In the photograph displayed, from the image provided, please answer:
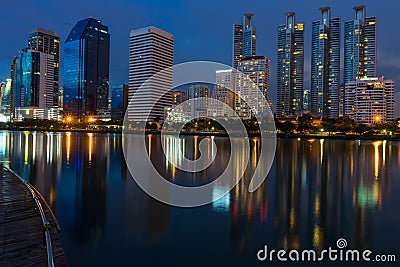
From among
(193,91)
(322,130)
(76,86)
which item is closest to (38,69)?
(76,86)

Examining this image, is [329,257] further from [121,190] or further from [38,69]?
[38,69]

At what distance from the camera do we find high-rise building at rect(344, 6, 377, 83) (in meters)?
172

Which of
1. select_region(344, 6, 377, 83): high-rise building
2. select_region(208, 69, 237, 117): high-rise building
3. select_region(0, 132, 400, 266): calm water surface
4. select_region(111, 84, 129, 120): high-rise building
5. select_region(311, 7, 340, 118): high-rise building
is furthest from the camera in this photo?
select_region(111, 84, 129, 120): high-rise building

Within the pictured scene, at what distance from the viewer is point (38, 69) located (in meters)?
191

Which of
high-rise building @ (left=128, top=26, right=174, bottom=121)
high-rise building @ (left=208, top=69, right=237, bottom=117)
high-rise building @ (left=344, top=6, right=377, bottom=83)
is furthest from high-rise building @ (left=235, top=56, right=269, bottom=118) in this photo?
high-rise building @ (left=344, top=6, right=377, bottom=83)

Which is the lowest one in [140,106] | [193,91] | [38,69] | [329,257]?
[329,257]

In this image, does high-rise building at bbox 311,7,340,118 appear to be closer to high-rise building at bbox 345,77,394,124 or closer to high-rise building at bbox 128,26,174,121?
high-rise building at bbox 345,77,394,124

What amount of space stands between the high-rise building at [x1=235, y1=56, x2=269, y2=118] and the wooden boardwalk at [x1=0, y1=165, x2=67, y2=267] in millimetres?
138157

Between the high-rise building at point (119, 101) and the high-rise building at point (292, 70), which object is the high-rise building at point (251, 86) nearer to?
the high-rise building at point (292, 70)

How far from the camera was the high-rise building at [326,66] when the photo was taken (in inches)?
6860

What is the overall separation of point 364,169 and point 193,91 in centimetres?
16748

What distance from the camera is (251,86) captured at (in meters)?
156

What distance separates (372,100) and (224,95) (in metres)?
63.7

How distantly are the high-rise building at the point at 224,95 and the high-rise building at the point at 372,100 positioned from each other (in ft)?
175
